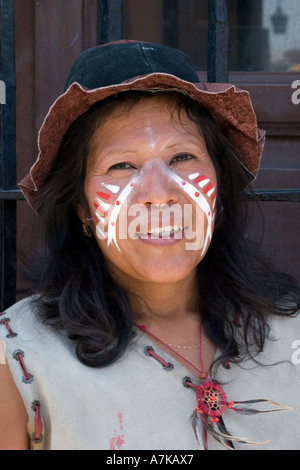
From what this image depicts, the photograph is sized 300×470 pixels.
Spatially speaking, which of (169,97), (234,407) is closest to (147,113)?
(169,97)

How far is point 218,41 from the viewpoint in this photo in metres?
2.16

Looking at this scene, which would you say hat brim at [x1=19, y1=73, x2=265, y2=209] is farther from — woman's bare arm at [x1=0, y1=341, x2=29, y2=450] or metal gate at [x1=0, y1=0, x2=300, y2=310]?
woman's bare arm at [x1=0, y1=341, x2=29, y2=450]

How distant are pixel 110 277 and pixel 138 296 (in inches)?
4.1

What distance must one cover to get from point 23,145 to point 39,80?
0.26 metres

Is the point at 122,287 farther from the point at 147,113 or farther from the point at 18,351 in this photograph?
the point at 147,113

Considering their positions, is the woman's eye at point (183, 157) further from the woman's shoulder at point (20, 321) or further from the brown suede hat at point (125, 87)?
the woman's shoulder at point (20, 321)

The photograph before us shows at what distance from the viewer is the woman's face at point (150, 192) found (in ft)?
5.93

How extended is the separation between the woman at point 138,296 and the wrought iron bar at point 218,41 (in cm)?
24

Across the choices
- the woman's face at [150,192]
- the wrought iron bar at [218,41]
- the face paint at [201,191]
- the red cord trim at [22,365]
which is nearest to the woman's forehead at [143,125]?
the woman's face at [150,192]

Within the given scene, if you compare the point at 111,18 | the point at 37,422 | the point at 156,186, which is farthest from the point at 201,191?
the point at 37,422

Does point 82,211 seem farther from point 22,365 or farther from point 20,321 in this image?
point 22,365

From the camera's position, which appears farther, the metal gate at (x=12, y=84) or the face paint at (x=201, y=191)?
the metal gate at (x=12, y=84)

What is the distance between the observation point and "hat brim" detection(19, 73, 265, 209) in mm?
1801
